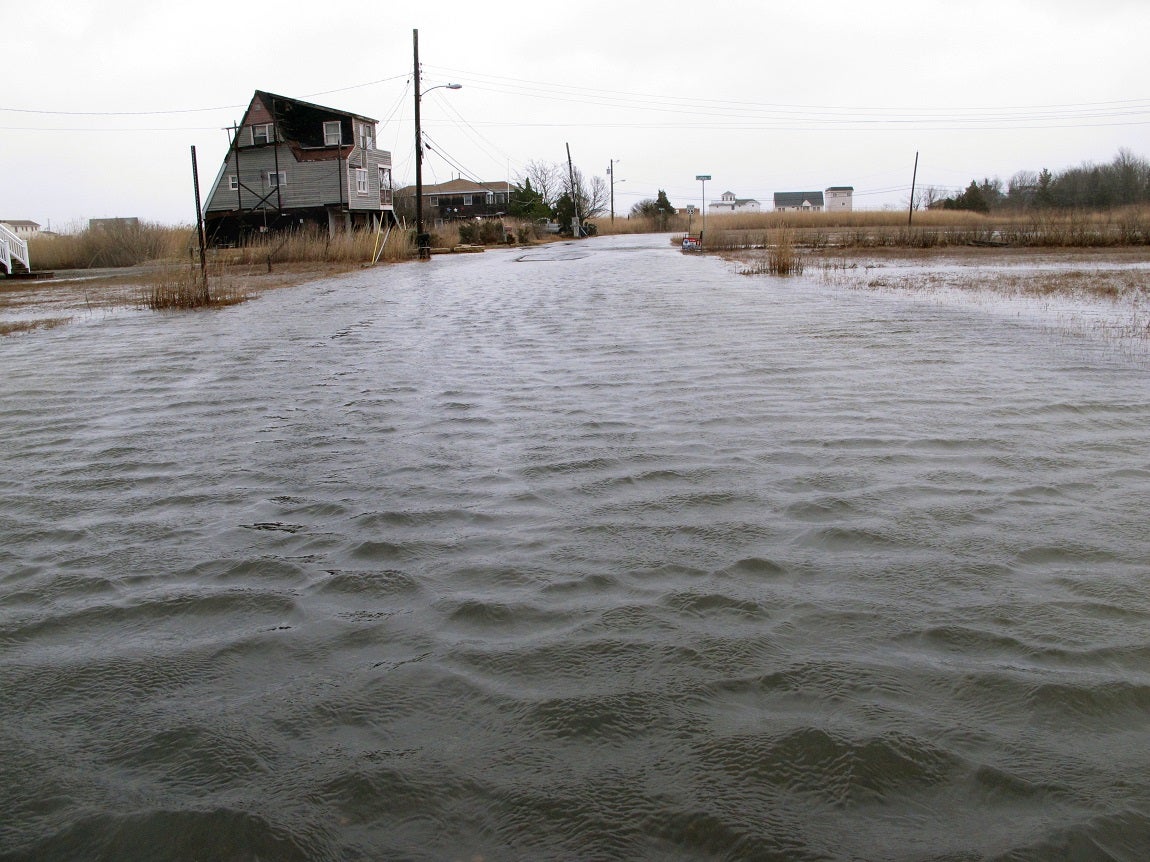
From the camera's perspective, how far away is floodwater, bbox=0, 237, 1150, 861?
2430mm

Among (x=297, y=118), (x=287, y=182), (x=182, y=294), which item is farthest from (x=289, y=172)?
(x=182, y=294)

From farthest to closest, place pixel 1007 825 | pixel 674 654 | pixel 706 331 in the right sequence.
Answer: pixel 706 331 < pixel 674 654 < pixel 1007 825

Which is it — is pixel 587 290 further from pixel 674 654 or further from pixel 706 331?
pixel 674 654

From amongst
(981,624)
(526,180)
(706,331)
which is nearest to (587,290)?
(706,331)

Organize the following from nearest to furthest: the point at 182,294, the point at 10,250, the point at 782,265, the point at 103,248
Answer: the point at 182,294 → the point at 782,265 → the point at 10,250 → the point at 103,248

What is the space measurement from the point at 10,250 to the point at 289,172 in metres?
25.5

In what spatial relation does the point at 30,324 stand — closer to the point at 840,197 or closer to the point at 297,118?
the point at 297,118

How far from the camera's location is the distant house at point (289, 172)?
51.2m

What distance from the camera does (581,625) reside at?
3.50 meters

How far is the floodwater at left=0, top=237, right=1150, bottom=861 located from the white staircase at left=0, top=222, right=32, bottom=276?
22907mm

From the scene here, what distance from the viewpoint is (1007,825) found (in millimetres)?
2354

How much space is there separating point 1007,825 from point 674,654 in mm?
1193

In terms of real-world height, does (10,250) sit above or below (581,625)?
above

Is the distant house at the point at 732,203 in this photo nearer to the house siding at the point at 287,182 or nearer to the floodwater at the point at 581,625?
the house siding at the point at 287,182
